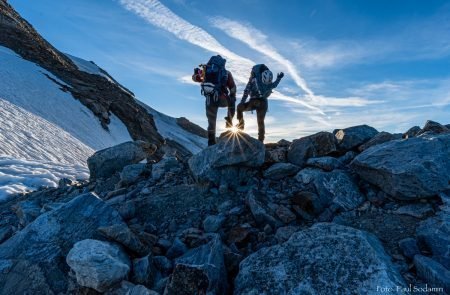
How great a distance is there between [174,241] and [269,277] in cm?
230

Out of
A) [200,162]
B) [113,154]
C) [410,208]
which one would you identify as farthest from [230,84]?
[410,208]

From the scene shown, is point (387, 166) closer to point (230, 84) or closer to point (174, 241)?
point (174, 241)

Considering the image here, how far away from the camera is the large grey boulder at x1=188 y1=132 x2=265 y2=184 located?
27.5ft

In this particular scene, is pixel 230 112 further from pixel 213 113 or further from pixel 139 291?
pixel 139 291

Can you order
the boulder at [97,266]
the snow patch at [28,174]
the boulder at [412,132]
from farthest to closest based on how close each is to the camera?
the snow patch at [28,174], the boulder at [412,132], the boulder at [97,266]

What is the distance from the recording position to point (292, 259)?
16.8 feet

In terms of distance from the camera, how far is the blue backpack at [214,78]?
10859 mm

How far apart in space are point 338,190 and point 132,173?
21.1ft

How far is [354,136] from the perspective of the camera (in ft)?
31.9

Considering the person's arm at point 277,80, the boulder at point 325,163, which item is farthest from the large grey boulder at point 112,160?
the boulder at point 325,163

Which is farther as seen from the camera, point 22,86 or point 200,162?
point 22,86

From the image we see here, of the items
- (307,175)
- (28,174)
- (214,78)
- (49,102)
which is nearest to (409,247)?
(307,175)

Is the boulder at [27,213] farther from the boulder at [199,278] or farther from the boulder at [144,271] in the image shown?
the boulder at [199,278]

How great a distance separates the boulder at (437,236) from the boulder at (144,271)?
15.6ft
